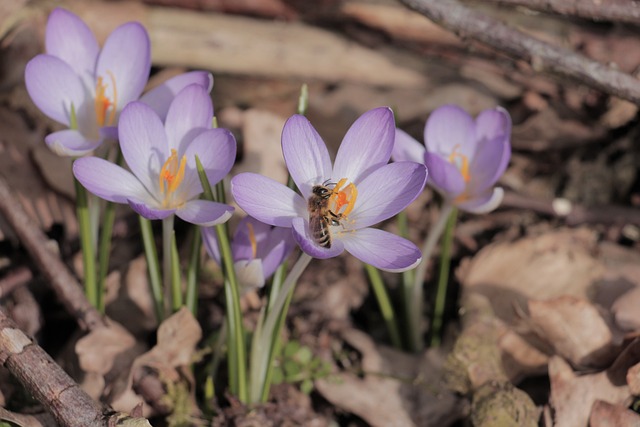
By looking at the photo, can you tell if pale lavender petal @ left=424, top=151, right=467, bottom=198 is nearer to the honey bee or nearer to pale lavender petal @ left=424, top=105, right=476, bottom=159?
pale lavender petal @ left=424, top=105, right=476, bottom=159

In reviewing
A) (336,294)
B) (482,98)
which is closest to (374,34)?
(482,98)

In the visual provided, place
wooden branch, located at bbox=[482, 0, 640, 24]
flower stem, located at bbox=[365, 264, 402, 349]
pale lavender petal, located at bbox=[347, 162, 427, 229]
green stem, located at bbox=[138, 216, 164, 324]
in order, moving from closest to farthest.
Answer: pale lavender petal, located at bbox=[347, 162, 427, 229]
green stem, located at bbox=[138, 216, 164, 324]
flower stem, located at bbox=[365, 264, 402, 349]
wooden branch, located at bbox=[482, 0, 640, 24]

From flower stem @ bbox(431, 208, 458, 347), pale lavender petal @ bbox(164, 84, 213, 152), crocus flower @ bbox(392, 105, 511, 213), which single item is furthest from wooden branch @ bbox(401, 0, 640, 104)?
pale lavender petal @ bbox(164, 84, 213, 152)

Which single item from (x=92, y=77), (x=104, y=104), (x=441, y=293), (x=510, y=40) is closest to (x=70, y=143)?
(x=104, y=104)

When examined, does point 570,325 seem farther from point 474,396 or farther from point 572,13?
point 572,13

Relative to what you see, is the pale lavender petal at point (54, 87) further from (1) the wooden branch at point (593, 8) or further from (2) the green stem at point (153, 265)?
(1) the wooden branch at point (593, 8)

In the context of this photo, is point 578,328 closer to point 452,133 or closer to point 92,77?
point 452,133

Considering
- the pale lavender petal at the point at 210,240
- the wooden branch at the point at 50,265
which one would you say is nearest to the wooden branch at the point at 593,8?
the pale lavender petal at the point at 210,240
